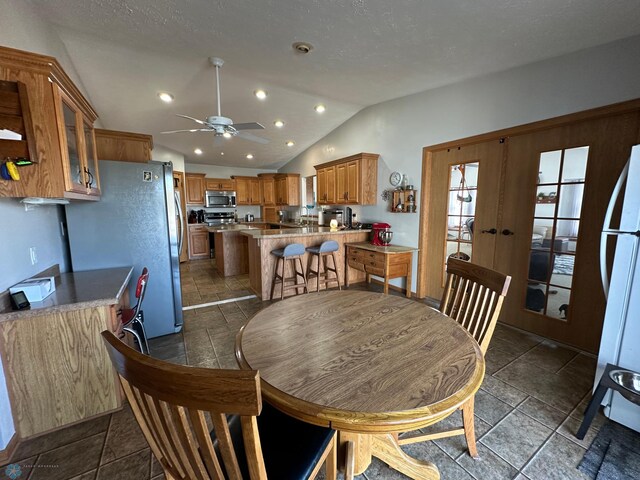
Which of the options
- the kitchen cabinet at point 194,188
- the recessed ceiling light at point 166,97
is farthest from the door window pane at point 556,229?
the kitchen cabinet at point 194,188

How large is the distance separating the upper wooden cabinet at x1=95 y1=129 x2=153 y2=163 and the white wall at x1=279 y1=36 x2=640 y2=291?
3326mm

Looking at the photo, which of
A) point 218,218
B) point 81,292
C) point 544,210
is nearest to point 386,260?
point 544,210

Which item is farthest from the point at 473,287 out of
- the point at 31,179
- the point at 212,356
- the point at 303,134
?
the point at 303,134

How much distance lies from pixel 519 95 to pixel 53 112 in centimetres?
380

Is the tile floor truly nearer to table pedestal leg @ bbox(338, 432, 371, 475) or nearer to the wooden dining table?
table pedestal leg @ bbox(338, 432, 371, 475)

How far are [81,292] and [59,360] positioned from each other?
0.42 meters

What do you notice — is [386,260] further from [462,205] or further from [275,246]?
[275,246]

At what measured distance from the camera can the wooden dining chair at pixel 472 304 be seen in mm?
1402

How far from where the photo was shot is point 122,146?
2.71 m

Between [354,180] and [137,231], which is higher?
[354,180]

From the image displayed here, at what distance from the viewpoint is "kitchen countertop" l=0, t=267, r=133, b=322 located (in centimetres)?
149

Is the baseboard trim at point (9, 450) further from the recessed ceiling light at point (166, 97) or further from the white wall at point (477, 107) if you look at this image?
the white wall at point (477, 107)

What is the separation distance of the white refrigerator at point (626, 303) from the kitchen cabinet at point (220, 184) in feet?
24.4

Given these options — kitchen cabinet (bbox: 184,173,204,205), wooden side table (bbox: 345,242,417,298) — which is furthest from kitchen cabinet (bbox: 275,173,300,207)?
wooden side table (bbox: 345,242,417,298)
